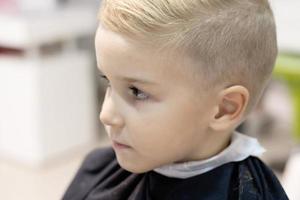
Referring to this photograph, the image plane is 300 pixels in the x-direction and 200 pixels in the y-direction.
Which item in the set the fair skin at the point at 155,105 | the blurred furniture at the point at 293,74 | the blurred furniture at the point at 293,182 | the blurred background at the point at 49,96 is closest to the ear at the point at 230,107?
the fair skin at the point at 155,105

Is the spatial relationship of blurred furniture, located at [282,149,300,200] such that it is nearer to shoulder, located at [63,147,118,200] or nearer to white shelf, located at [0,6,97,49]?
shoulder, located at [63,147,118,200]

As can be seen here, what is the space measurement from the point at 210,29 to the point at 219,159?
0.23 m

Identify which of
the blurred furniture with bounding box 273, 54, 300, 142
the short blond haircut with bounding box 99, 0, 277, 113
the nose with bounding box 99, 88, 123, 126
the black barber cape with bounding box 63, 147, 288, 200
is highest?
the short blond haircut with bounding box 99, 0, 277, 113

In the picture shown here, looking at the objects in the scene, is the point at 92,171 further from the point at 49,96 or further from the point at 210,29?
the point at 49,96

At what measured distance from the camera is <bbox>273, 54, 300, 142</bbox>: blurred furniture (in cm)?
220

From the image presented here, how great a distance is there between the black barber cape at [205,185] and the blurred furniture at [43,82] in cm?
165

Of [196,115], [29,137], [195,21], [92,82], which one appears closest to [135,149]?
[196,115]

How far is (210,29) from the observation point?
0.83 meters

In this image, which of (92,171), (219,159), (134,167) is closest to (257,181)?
(219,159)

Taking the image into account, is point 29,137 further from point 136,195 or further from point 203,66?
point 203,66

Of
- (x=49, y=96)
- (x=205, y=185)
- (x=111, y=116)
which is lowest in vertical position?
(x=49, y=96)

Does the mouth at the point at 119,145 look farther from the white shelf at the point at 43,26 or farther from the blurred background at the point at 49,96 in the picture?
the white shelf at the point at 43,26

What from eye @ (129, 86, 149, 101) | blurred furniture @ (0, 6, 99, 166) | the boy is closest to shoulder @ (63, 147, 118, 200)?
the boy

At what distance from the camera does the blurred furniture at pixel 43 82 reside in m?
2.62
